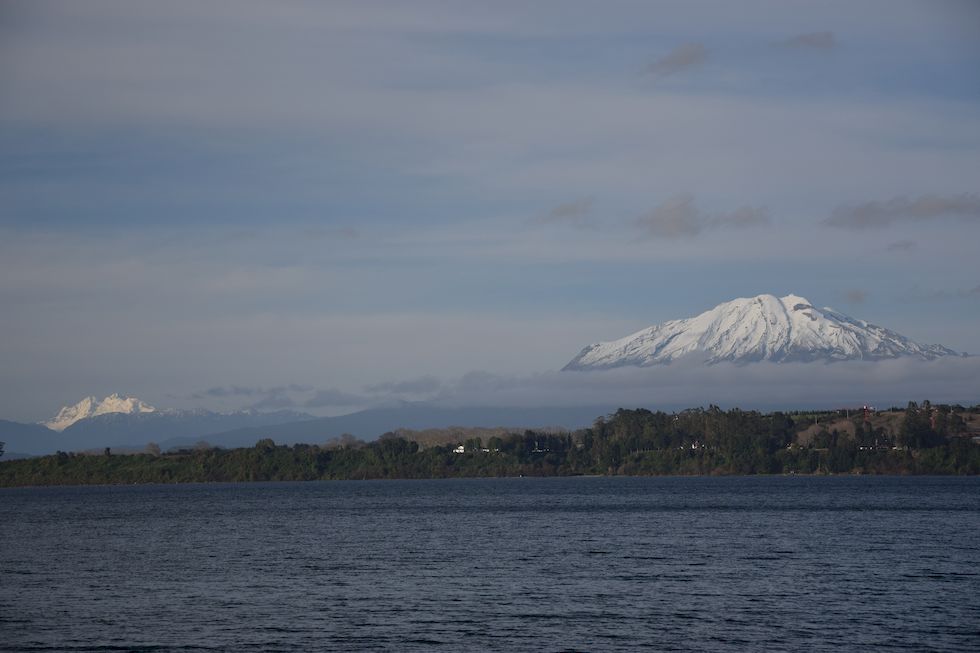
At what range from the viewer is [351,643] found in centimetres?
6028

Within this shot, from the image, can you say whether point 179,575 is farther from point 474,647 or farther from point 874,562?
point 874,562

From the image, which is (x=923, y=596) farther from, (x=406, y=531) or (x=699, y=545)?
(x=406, y=531)

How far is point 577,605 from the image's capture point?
233ft

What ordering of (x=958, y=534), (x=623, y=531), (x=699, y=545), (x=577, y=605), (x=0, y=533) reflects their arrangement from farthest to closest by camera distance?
1. (x=0, y=533)
2. (x=623, y=531)
3. (x=958, y=534)
4. (x=699, y=545)
5. (x=577, y=605)

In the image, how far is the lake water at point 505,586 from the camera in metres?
61.5

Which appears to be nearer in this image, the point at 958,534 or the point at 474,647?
the point at 474,647

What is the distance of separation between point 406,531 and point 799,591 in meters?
64.7

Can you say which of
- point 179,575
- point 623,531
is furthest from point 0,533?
point 623,531

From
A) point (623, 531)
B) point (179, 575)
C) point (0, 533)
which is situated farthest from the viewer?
point (0, 533)

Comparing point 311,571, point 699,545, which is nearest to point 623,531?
point 699,545

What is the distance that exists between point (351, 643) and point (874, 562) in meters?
48.7

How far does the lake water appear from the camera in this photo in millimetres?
61531

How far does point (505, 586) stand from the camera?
7950 cm

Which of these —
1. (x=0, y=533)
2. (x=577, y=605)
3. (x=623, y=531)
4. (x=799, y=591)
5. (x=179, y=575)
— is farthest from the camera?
(x=0, y=533)
